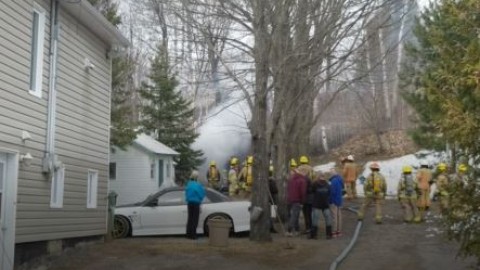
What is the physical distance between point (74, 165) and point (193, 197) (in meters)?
2.97

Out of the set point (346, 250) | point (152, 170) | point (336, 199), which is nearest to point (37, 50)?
point (346, 250)

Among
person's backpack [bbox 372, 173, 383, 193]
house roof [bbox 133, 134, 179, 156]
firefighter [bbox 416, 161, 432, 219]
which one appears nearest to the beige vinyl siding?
person's backpack [bbox 372, 173, 383, 193]

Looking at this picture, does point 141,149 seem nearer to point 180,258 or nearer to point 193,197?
point 193,197

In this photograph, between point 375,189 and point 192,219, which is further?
point 375,189

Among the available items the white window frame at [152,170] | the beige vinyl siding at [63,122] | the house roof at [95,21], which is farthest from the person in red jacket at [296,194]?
the white window frame at [152,170]

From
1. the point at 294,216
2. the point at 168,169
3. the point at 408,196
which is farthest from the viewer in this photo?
the point at 168,169

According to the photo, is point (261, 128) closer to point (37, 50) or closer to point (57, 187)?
point (57, 187)

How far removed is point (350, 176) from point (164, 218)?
29.6 feet

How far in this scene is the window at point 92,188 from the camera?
51.6 feet

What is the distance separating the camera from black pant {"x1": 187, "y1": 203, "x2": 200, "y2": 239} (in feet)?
53.6

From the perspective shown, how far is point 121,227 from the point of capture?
17.6 m

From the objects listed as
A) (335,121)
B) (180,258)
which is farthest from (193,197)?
(335,121)

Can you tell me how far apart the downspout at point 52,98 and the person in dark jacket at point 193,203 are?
3.98m

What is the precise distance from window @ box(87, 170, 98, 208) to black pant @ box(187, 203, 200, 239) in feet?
6.97
